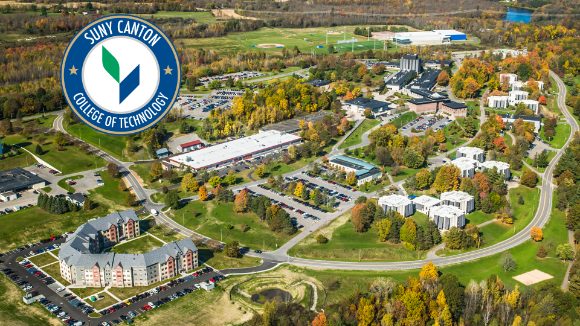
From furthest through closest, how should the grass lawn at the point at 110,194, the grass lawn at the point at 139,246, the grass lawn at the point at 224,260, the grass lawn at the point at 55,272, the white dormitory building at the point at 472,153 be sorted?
the white dormitory building at the point at 472,153
the grass lawn at the point at 110,194
the grass lawn at the point at 139,246
the grass lawn at the point at 224,260
the grass lawn at the point at 55,272

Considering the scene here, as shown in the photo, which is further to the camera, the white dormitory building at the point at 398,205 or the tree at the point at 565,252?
the white dormitory building at the point at 398,205

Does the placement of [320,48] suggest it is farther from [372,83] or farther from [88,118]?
[88,118]

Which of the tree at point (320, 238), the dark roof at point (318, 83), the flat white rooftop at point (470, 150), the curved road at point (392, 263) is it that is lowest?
the curved road at point (392, 263)

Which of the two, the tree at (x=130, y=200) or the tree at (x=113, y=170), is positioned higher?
the tree at (x=113, y=170)

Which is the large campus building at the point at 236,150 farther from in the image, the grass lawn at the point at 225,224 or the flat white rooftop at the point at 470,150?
the flat white rooftop at the point at 470,150

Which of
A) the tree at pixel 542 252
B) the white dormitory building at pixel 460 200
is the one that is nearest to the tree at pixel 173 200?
the white dormitory building at pixel 460 200

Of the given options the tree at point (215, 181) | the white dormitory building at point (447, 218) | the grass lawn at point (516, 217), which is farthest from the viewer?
the tree at point (215, 181)

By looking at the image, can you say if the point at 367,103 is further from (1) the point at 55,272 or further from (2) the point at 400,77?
(1) the point at 55,272

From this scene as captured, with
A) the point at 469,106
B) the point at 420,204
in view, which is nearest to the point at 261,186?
the point at 420,204
